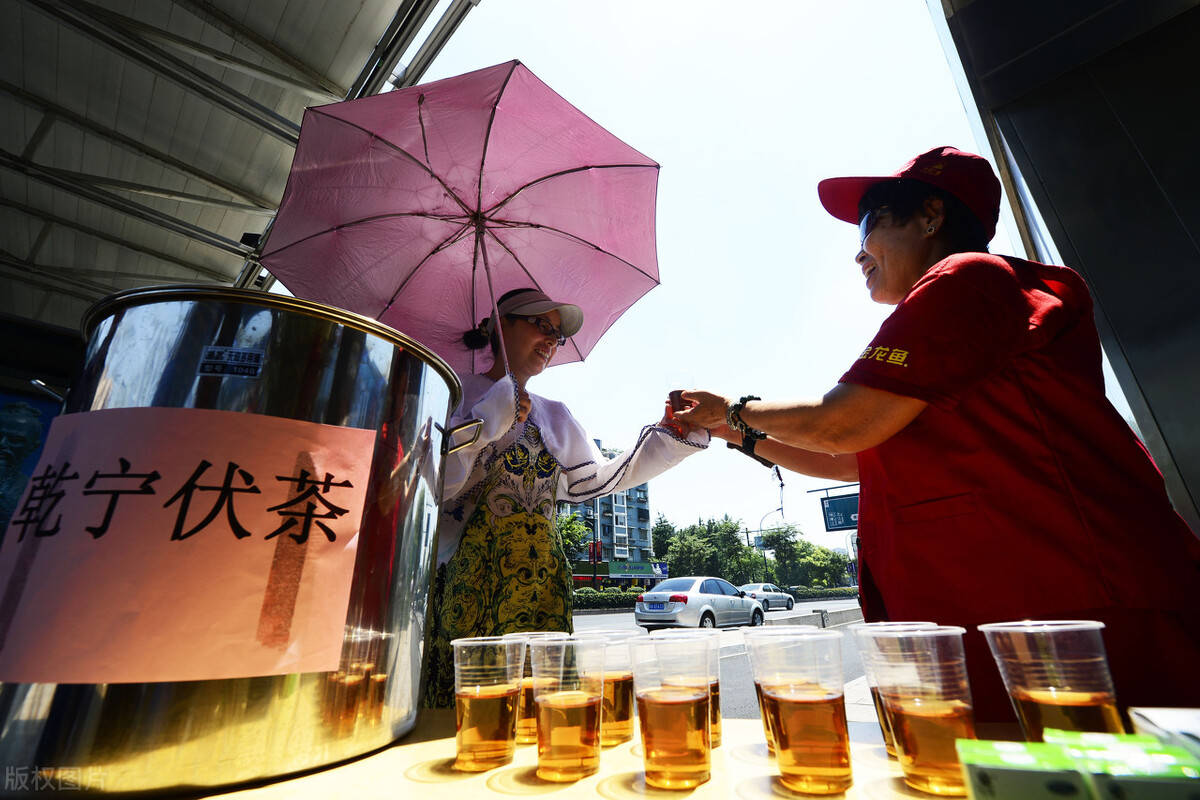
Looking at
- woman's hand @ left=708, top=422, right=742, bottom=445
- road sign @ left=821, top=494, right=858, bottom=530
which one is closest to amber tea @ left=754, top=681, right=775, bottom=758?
woman's hand @ left=708, top=422, right=742, bottom=445

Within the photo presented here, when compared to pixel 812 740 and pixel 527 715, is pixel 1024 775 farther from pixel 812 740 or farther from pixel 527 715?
pixel 527 715

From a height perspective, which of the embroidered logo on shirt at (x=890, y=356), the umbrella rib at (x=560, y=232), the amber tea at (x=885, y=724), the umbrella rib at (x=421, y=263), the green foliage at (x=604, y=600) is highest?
the umbrella rib at (x=560, y=232)

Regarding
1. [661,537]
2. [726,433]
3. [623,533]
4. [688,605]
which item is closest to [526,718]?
[726,433]

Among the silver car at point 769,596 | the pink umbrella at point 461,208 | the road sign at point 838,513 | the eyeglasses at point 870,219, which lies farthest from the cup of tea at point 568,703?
the silver car at point 769,596

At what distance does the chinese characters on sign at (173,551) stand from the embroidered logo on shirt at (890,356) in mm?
1065

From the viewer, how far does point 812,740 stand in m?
0.61

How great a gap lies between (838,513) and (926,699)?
13.5m

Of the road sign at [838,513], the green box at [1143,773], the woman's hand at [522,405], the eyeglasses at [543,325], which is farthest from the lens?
the road sign at [838,513]

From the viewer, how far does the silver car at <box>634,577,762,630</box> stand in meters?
14.3

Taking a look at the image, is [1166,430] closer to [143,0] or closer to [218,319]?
[218,319]

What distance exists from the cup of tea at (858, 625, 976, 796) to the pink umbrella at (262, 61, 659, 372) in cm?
187

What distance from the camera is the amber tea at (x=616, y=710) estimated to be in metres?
0.87

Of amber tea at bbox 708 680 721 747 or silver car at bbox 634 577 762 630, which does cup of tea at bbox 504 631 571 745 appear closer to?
amber tea at bbox 708 680 721 747

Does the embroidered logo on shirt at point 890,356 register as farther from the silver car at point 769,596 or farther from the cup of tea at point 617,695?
the silver car at point 769,596
